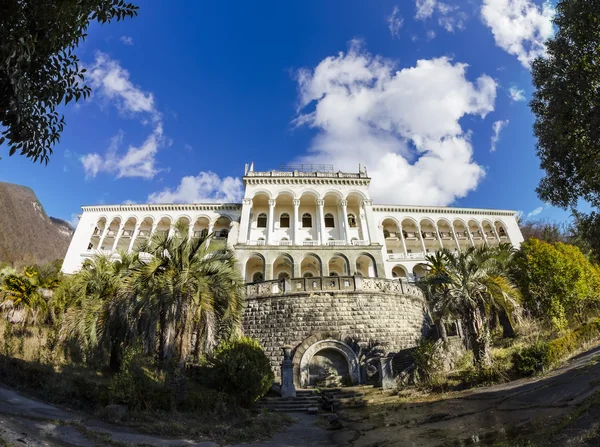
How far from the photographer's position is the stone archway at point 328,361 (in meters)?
16.6

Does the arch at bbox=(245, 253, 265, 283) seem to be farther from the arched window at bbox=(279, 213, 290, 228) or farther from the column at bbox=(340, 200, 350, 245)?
the column at bbox=(340, 200, 350, 245)

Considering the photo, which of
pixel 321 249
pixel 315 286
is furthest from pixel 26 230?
pixel 315 286

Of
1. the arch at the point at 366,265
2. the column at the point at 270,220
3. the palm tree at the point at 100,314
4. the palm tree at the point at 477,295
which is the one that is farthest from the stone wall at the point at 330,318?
the column at the point at 270,220

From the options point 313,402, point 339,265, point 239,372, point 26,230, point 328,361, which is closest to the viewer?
point 239,372

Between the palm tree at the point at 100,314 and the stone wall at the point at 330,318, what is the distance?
7.08 metres

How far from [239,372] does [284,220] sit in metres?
25.5

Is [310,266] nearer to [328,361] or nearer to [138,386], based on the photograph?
[328,361]

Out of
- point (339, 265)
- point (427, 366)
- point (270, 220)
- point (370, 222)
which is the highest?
point (270, 220)

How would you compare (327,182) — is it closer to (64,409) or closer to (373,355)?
(373,355)

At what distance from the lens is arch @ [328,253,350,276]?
30.3 metres

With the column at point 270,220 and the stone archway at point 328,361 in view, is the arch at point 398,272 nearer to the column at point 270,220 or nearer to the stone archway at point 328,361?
the column at point 270,220

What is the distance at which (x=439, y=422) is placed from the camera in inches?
362

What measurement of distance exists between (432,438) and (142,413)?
24.3ft

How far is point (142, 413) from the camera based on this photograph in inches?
356
